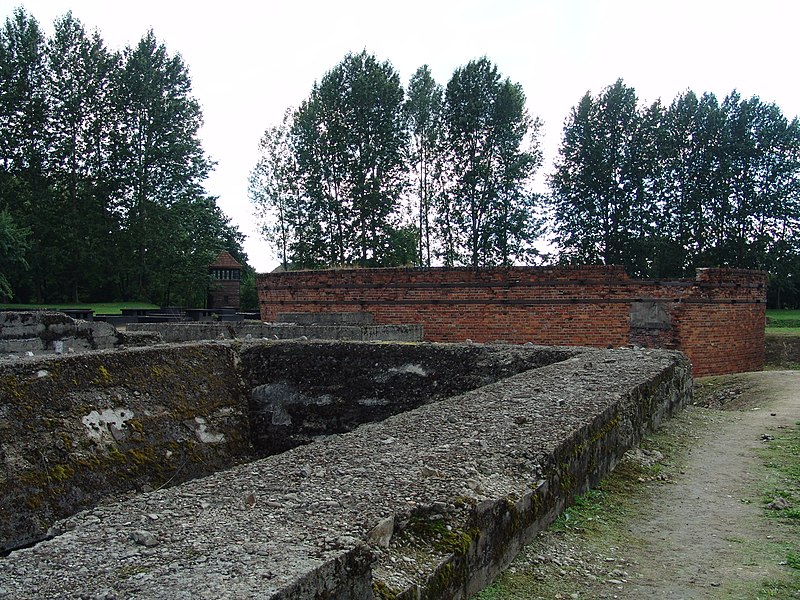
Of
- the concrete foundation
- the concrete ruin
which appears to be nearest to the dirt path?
the concrete ruin

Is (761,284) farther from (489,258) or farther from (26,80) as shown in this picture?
(26,80)

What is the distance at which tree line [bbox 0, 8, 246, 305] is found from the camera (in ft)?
109

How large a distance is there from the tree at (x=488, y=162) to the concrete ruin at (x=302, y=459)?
78.2ft

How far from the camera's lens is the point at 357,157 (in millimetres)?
31750

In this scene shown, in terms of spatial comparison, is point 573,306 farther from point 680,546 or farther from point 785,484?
point 680,546

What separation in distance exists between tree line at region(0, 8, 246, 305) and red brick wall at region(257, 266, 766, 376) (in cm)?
2329

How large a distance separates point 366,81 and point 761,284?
21381 millimetres

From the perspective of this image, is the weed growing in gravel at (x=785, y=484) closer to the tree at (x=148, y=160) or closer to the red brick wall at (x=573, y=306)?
the red brick wall at (x=573, y=306)

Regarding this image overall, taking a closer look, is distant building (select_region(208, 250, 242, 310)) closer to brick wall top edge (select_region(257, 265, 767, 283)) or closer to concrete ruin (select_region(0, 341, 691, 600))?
brick wall top edge (select_region(257, 265, 767, 283))

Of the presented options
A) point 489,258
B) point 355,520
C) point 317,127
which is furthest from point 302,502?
point 317,127

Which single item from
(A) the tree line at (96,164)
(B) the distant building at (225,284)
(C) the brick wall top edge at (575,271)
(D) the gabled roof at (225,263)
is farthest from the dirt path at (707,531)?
(D) the gabled roof at (225,263)

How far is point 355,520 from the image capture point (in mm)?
2393

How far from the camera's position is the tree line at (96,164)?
33.3m

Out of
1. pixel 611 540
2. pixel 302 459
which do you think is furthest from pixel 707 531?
pixel 302 459
